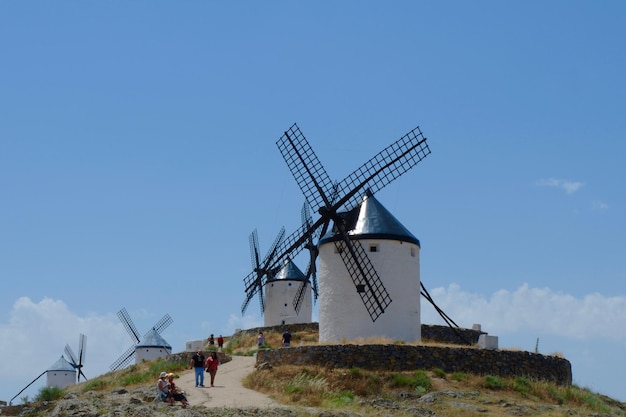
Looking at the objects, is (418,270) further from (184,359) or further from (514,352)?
(184,359)

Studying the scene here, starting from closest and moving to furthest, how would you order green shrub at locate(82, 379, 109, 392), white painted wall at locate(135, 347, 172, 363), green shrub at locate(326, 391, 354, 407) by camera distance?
1. green shrub at locate(326, 391, 354, 407)
2. green shrub at locate(82, 379, 109, 392)
3. white painted wall at locate(135, 347, 172, 363)

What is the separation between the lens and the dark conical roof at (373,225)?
32406 millimetres

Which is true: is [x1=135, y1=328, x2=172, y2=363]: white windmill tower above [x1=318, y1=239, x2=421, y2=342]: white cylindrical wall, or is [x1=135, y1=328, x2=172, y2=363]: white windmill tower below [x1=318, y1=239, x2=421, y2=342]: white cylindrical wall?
below

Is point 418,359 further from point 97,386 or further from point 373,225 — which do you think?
point 97,386

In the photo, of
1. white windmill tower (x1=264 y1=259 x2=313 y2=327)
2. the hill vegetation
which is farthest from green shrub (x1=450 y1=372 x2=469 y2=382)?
white windmill tower (x1=264 y1=259 x2=313 y2=327)

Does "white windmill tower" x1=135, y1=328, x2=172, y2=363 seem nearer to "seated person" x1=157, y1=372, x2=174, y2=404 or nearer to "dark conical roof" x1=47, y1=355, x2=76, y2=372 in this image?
"dark conical roof" x1=47, y1=355, x2=76, y2=372

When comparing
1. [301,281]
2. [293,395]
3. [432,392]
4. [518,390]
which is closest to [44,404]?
[293,395]

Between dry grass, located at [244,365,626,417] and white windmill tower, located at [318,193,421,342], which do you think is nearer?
dry grass, located at [244,365,626,417]

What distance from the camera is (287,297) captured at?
47625 mm

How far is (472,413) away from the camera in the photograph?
24.5 m

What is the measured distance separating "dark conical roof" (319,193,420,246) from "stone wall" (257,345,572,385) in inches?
197

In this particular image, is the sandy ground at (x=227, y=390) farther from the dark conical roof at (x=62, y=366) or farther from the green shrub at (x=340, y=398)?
the dark conical roof at (x=62, y=366)

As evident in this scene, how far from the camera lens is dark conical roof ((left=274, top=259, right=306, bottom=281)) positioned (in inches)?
1891

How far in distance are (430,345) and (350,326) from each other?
370 centimetres
